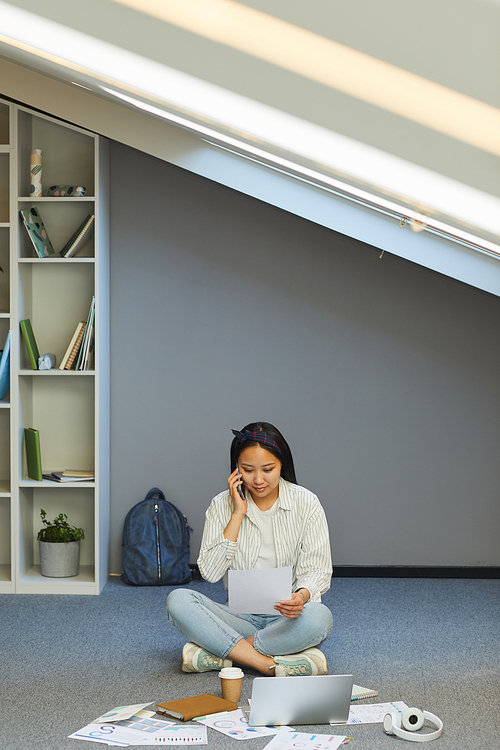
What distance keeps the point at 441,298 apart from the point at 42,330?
210 cm

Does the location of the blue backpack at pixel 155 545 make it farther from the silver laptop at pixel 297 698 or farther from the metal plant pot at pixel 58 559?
the silver laptop at pixel 297 698

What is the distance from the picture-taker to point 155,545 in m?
3.52

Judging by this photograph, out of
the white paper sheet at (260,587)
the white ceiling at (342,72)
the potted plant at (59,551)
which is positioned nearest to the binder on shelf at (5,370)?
the potted plant at (59,551)

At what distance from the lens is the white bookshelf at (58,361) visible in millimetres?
3379

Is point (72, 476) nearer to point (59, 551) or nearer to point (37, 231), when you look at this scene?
point (59, 551)

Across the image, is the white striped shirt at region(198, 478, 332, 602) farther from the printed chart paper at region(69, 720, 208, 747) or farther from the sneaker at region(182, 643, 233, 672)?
the printed chart paper at region(69, 720, 208, 747)

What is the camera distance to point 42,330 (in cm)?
365

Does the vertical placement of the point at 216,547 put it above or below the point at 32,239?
below

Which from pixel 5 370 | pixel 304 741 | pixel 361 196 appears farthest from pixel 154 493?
pixel 361 196

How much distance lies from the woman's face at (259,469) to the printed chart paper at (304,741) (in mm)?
774

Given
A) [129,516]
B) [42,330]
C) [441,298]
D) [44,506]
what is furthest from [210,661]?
[441,298]

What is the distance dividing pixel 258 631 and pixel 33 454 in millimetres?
1571

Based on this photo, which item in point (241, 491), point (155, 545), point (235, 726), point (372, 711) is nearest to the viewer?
point (235, 726)

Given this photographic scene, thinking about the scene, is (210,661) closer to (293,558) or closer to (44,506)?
(293,558)
